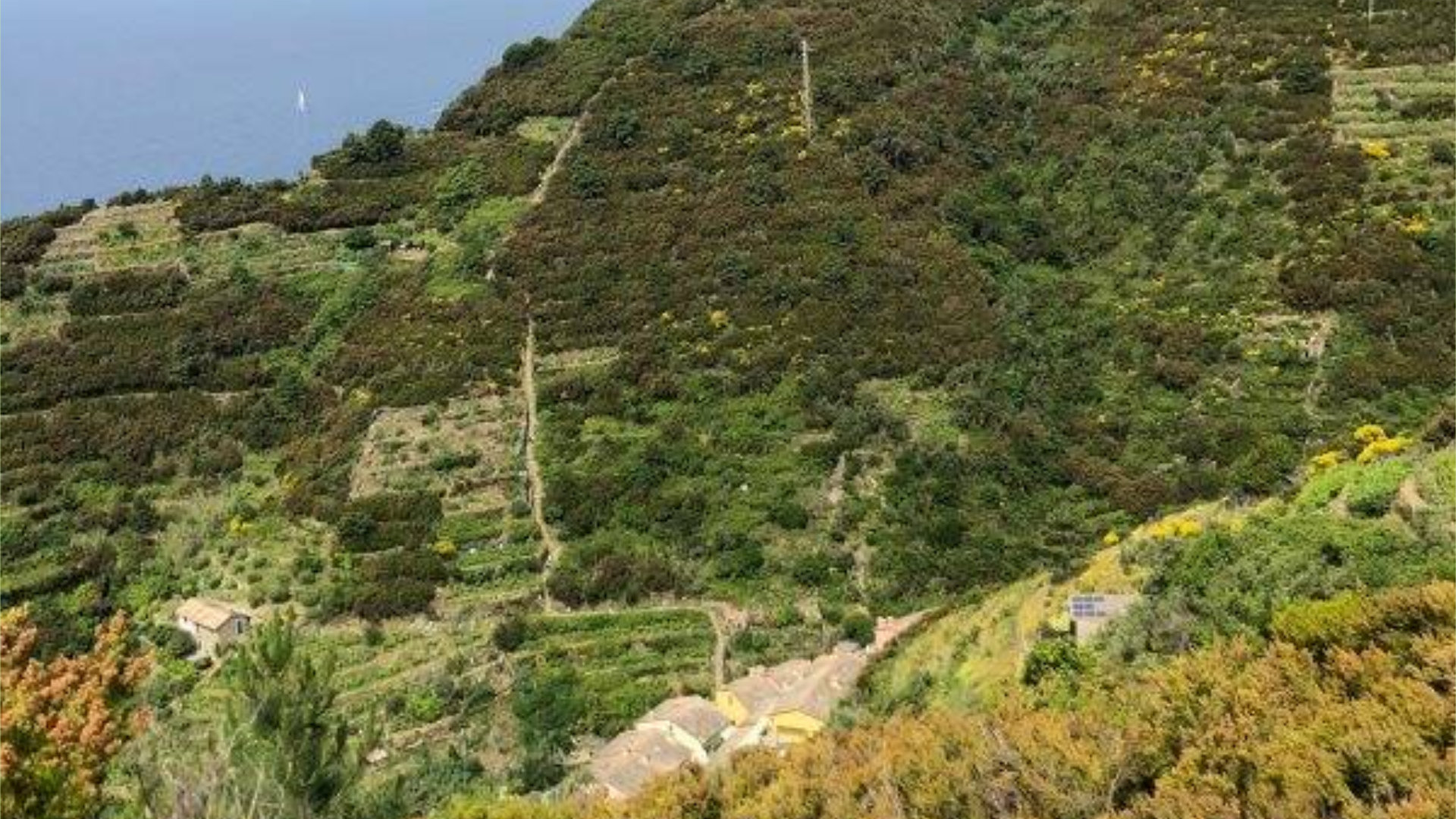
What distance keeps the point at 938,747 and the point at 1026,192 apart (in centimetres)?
2620

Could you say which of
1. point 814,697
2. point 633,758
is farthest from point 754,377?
point 633,758

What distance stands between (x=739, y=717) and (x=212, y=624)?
9.87 meters

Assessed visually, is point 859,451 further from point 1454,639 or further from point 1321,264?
point 1454,639

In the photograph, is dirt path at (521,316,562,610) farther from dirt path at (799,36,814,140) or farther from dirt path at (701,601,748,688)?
dirt path at (799,36,814,140)

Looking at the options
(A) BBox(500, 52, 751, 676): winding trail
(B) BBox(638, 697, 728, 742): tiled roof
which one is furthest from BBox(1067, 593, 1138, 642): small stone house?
(A) BBox(500, 52, 751, 676): winding trail

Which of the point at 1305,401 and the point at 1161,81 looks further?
the point at 1161,81

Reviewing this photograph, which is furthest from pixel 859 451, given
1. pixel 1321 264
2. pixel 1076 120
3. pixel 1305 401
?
pixel 1076 120

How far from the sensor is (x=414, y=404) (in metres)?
30.2

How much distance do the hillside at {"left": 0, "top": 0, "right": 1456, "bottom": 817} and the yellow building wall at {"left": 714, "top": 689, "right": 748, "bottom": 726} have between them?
0.72 metres

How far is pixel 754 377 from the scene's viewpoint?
29.0m

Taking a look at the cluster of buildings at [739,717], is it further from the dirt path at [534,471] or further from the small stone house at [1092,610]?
the small stone house at [1092,610]

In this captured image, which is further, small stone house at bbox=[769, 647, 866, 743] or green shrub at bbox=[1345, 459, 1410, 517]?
small stone house at bbox=[769, 647, 866, 743]

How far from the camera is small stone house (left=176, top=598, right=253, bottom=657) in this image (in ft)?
81.4

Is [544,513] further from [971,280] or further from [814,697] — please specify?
[971,280]
